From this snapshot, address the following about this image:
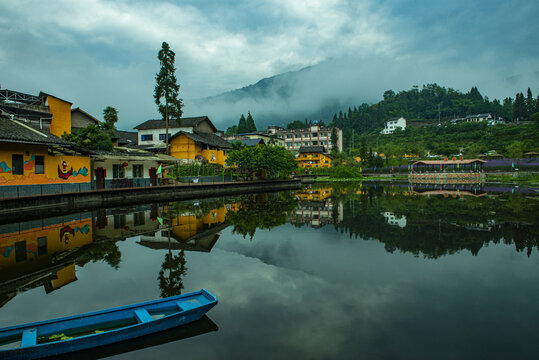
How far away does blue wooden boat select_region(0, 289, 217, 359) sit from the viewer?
4.53 meters

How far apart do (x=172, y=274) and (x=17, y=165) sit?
61.0 ft

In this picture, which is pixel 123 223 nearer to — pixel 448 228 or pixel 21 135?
pixel 21 135

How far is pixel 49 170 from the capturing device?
74.1 feet

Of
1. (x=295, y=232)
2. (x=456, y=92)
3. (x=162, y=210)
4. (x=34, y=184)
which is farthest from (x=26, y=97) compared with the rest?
(x=456, y=92)

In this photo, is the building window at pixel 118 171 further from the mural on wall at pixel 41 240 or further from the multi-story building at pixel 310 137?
the multi-story building at pixel 310 137

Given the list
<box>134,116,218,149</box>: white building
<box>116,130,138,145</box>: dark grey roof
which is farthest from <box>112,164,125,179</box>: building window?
<box>116,130,138,145</box>: dark grey roof

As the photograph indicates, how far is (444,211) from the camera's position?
65.7ft

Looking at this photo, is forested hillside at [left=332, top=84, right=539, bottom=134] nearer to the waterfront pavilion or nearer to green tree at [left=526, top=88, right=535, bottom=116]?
green tree at [left=526, top=88, right=535, bottom=116]

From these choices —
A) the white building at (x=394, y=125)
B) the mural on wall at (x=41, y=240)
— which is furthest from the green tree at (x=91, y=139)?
the white building at (x=394, y=125)

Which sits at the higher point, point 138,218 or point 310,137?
point 310,137

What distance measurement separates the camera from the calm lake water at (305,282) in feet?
17.4

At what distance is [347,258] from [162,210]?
595 inches

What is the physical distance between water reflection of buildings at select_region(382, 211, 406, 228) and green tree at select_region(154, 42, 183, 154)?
27.7 metres

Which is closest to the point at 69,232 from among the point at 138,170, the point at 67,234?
the point at 67,234
